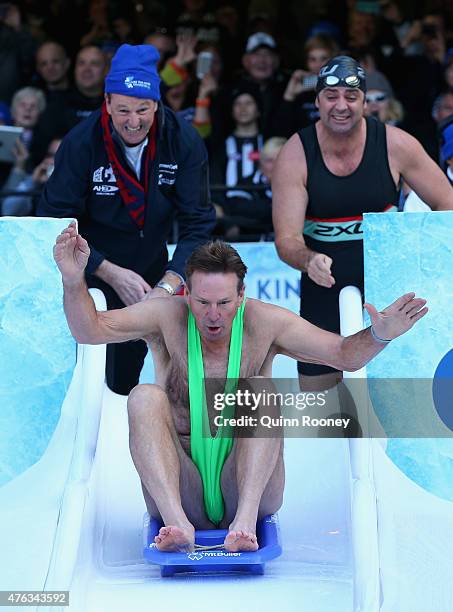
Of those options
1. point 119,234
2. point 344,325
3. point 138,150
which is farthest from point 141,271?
point 344,325

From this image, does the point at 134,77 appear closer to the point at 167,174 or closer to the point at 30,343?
the point at 167,174

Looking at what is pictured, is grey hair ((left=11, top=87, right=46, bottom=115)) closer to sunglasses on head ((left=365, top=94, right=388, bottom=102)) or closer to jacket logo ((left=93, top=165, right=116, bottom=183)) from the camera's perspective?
sunglasses on head ((left=365, top=94, right=388, bottom=102))

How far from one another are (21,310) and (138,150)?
890mm

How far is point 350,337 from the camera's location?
4.22m

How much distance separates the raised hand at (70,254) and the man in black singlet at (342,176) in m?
1.31

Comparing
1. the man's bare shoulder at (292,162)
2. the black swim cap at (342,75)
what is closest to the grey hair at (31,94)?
the man's bare shoulder at (292,162)

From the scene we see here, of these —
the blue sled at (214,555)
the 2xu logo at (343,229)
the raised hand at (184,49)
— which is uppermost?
the raised hand at (184,49)

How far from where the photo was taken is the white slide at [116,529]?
4.12 meters

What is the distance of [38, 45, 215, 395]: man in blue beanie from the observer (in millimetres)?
5164

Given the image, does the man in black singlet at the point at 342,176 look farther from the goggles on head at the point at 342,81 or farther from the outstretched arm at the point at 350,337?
the outstretched arm at the point at 350,337

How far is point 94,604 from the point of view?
4145mm

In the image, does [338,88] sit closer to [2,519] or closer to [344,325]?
[344,325]

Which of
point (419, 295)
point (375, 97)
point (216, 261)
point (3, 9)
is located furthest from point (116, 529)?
point (3, 9)

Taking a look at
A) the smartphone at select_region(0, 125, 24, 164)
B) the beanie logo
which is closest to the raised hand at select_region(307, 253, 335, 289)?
the beanie logo
